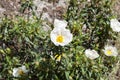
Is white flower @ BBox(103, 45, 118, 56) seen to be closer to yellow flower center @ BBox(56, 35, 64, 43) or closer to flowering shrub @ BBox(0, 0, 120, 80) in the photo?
flowering shrub @ BBox(0, 0, 120, 80)

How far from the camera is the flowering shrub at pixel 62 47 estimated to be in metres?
3.72

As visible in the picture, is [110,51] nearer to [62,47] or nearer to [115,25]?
[115,25]

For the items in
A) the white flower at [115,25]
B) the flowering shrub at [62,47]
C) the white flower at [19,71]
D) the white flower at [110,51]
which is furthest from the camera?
the white flower at [110,51]

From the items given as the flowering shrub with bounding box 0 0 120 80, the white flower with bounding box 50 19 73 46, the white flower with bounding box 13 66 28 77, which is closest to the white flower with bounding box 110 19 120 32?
the flowering shrub with bounding box 0 0 120 80

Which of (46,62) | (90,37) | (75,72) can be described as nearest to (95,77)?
(75,72)

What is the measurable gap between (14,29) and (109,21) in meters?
1.13

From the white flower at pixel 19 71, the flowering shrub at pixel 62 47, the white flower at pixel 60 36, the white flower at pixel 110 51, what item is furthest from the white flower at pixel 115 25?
the white flower at pixel 19 71

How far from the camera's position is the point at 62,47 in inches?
144

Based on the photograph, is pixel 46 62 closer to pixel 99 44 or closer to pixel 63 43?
pixel 63 43

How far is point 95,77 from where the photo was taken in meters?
3.92

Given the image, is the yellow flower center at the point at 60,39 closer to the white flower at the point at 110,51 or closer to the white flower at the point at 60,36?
the white flower at the point at 60,36

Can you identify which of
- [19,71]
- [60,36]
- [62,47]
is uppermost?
[60,36]

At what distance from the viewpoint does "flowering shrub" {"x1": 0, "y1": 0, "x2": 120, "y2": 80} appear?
3.72 meters

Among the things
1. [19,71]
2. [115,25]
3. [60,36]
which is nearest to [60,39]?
[60,36]
